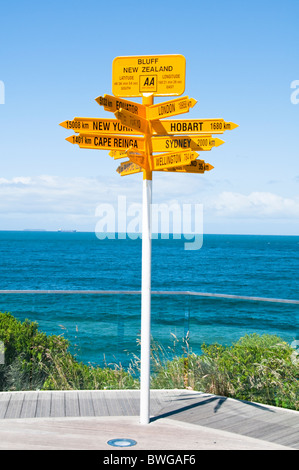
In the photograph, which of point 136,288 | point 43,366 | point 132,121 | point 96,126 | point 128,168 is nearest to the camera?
point 132,121

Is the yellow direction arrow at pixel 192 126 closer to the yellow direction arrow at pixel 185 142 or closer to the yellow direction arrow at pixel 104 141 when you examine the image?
the yellow direction arrow at pixel 185 142

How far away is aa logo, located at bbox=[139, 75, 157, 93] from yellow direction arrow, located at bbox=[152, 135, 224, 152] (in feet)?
1.31

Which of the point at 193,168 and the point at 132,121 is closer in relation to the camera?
the point at 132,121

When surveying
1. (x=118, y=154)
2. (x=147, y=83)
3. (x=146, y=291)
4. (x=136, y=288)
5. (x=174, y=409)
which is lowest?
(x=136, y=288)

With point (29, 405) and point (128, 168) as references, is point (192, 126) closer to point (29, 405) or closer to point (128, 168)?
point (128, 168)

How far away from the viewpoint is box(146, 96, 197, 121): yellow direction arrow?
168 inches

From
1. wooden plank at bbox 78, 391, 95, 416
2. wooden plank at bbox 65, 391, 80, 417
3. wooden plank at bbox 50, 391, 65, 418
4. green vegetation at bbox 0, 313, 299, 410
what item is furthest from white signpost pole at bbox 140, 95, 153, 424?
green vegetation at bbox 0, 313, 299, 410

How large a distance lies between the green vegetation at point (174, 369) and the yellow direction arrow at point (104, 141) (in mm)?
2143

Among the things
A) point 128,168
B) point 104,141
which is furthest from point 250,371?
point 104,141

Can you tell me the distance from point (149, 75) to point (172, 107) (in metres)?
0.39

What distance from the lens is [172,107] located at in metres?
4.33

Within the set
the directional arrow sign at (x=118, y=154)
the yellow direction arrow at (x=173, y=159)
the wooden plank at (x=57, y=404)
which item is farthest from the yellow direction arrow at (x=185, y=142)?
the wooden plank at (x=57, y=404)

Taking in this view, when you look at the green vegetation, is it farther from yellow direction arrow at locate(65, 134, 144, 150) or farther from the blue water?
yellow direction arrow at locate(65, 134, 144, 150)
